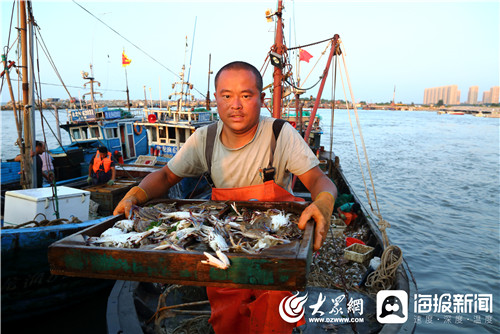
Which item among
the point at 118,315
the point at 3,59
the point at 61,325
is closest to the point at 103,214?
the point at 61,325

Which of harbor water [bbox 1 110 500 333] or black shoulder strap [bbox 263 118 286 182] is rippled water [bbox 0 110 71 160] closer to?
black shoulder strap [bbox 263 118 286 182]

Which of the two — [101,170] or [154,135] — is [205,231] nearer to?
[101,170]

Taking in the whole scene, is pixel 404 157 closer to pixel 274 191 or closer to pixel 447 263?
pixel 447 263

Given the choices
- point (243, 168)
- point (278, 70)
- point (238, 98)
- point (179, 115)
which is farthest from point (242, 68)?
point (179, 115)

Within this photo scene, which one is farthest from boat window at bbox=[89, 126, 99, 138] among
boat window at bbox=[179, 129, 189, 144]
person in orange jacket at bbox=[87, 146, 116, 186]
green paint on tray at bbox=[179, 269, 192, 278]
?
green paint on tray at bbox=[179, 269, 192, 278]

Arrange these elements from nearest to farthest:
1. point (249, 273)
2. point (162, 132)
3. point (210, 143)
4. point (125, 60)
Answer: point (249, 273), point (210, 143), point (162, 132), point (125, 60)

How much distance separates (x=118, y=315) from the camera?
3.96 meters

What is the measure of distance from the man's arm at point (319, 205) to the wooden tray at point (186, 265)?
0.16m

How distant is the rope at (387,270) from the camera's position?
4926mm

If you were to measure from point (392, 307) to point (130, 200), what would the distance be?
12.3ft

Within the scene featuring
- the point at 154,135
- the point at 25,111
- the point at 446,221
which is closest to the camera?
the point at 25,111

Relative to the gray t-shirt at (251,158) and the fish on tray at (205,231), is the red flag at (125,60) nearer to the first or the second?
the gray t-shirt at (251,158)

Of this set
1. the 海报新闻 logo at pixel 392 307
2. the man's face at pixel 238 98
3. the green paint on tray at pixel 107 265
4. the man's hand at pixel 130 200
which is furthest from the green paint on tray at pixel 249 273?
the 海报新闻 logo at pixel 392 307

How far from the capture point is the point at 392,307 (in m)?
4.18
